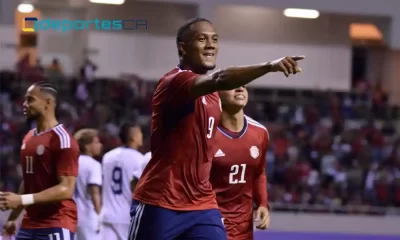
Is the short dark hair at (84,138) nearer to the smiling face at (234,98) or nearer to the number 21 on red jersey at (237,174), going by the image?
the smiling face at (234,98)

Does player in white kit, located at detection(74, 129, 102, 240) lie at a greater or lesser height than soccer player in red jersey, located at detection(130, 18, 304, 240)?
lesser

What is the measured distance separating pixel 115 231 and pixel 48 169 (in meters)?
3.78

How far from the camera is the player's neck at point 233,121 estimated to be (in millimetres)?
7203

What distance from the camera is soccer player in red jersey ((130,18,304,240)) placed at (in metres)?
5.41

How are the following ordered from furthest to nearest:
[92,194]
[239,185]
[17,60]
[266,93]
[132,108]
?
[266,93]
[17,60]
[132,108]
[92,194]
[239,185]

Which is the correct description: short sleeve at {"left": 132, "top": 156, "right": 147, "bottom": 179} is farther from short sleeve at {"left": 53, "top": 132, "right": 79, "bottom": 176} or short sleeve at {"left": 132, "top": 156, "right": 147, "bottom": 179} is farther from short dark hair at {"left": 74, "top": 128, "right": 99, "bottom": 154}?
short sleeve at {"left": 53, "top": 132, "right": 79, "bottom": 176}

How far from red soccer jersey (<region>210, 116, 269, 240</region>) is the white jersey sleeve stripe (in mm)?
1086

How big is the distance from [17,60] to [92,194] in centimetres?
1488

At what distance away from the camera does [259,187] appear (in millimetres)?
7133

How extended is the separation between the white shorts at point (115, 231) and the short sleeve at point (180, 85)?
5.19 metres

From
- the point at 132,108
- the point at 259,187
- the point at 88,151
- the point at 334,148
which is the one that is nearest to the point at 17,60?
the point at 132,108

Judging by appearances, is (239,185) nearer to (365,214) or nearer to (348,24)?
(365,214)

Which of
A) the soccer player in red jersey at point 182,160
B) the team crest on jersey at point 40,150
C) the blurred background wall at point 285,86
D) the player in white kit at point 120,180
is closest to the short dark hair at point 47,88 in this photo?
the team crest on jersey at point 40,150

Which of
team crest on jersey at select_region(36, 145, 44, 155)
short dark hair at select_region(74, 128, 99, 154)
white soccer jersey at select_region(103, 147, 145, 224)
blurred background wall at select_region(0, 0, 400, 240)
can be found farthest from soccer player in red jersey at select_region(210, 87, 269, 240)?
blurred background wall at select_region(0, 0, 400, 240)
